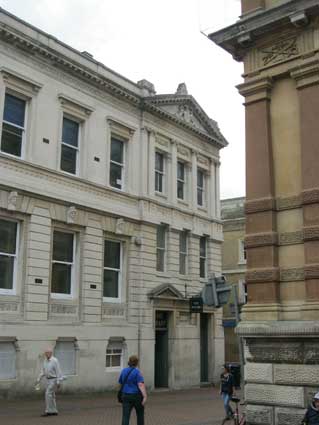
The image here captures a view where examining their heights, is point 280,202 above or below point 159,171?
below

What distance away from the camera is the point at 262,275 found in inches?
463

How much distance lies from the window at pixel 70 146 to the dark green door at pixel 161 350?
27.3 ft

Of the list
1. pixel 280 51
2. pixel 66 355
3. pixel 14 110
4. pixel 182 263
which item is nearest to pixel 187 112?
pixel 182 263

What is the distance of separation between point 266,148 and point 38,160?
13119mm

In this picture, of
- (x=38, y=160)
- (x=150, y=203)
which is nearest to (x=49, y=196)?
(x=38, y=160)

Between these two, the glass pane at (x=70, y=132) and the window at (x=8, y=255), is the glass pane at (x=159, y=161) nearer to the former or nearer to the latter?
the glass pane at (x=70, y=132)

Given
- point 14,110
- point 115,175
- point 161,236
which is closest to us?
point 14,110

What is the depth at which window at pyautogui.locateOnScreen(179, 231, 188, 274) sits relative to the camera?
3092 centimetres

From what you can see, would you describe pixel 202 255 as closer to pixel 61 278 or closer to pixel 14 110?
pixel 61 278

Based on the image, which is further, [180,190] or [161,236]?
[180,190]

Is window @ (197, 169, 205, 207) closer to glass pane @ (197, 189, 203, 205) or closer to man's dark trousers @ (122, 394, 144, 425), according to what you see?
glass pane @ (197, 189, 203, 205)

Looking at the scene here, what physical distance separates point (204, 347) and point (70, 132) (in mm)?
13765

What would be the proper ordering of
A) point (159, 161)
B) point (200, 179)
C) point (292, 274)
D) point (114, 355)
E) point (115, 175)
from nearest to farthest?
point (292, 274) < point (114, 355) < point (115, 175) < point (159, 161) < point (200, 179)

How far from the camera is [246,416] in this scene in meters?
11.3
